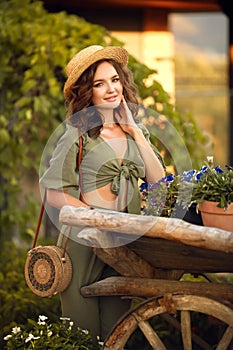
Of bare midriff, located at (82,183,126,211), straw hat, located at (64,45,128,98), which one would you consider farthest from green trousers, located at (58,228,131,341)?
straw hat, located at (64,45,128,98)

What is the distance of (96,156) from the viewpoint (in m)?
3.03

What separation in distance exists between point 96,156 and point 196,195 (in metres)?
0.50

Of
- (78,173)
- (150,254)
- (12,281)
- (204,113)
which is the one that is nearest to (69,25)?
(12,281)

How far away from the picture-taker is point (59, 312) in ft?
13.1

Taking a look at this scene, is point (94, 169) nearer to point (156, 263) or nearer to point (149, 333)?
point (156, 263)

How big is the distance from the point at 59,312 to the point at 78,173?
3.91 ft

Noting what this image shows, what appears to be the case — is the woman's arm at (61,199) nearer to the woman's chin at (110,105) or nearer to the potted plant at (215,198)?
the woman's chin at (110,105)

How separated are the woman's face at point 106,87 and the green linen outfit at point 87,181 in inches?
5.8

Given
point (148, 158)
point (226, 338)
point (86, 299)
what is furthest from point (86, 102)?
point (226, 338)

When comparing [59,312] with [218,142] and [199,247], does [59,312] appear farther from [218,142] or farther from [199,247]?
[218,142]

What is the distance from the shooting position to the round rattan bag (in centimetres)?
290

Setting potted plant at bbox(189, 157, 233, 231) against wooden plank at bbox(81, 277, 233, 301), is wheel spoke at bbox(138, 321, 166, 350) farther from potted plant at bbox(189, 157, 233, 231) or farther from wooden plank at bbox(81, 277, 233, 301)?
potted plant at bbox(189, 157, 233, 231)

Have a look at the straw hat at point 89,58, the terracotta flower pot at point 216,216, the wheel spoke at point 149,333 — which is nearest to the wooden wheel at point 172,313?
the wheel spoke at point 149,333

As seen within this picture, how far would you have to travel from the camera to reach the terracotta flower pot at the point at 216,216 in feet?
8.43
